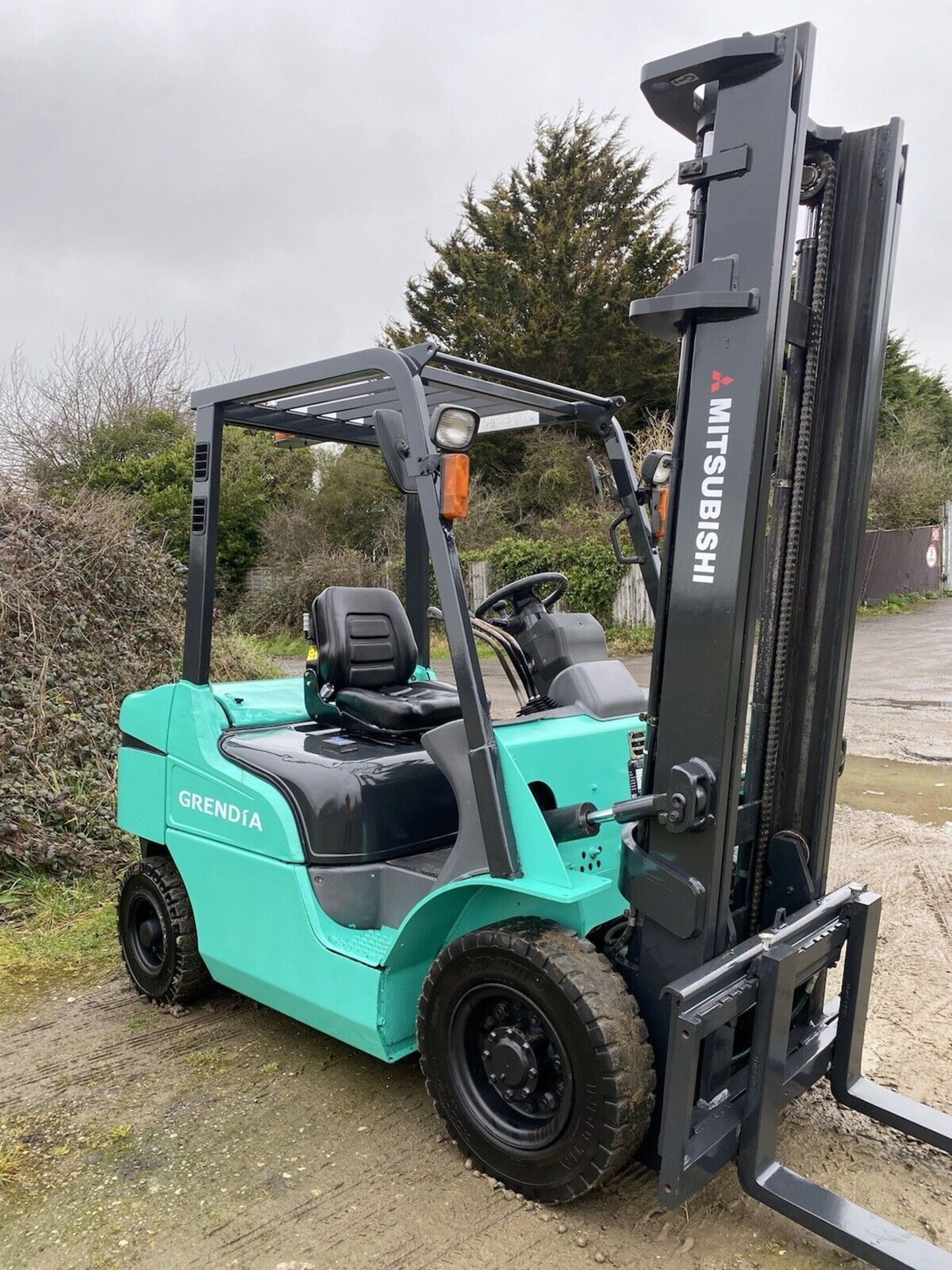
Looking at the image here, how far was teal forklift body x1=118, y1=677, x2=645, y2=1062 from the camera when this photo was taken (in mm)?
2891

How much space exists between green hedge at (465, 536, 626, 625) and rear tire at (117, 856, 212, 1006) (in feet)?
38.8

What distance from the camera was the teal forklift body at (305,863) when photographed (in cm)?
289

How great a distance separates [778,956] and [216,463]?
2.53m

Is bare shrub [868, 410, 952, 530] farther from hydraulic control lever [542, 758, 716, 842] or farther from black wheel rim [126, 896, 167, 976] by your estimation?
hydraulic control lever [542, 758, 716, 842]

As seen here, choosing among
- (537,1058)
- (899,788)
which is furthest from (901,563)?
(537,1058)

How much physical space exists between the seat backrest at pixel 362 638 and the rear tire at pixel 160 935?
1.06 metres

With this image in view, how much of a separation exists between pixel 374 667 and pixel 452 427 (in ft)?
4.72

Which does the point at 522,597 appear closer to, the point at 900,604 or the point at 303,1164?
the point at 303,1164

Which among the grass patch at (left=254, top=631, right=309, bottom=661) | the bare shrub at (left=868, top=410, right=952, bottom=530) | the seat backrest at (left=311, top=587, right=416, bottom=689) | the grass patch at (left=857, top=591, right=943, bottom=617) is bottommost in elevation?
the grass patch at (left=254, top=631, right=309, bottom=661)

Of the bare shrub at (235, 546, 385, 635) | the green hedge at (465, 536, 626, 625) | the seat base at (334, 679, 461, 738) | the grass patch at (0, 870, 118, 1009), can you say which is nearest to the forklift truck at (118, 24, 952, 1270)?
the seat base at (334, 679, 461, 738)

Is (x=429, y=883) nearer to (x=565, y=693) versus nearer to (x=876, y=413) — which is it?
(x=565, y=693)

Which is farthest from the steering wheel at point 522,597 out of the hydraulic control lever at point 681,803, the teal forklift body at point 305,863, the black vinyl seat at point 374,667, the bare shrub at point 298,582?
the bare shrub at point 298,582

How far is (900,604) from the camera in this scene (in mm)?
21422

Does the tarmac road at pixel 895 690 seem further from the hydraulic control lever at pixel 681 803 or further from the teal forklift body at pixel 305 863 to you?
the hydraulic control lever at pixel 681 803
